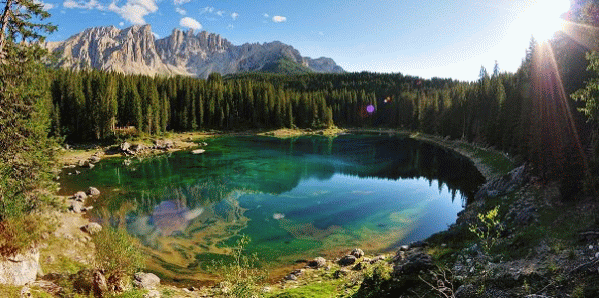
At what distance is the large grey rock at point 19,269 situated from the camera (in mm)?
15660

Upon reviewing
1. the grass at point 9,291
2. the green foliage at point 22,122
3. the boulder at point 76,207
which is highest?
the green foliage at point 22,122

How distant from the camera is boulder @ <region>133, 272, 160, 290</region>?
21109 mm

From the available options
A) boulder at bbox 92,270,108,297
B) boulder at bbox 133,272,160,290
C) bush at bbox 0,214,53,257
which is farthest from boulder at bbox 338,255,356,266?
bush at bbox 0,214,53,257

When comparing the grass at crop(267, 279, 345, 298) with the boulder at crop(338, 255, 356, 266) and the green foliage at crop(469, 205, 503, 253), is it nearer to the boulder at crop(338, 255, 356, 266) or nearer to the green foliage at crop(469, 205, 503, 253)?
the boulder at crop(338, 255, 356, 266)

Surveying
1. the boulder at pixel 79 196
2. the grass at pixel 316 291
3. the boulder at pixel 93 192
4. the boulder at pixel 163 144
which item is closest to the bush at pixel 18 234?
the grass at pixel 316 291

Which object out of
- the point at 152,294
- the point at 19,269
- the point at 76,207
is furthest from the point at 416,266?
the point at 76,207

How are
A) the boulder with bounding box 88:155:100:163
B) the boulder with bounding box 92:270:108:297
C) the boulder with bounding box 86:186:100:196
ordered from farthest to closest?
1. the boulder with bounding box 88:155:100:163
2. the boulder with bounding box 86:186:100:196
3. the boulder with bounding box 92:270:108:297

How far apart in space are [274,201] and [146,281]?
26500 mm

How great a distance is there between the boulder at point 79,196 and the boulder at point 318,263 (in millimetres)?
33280

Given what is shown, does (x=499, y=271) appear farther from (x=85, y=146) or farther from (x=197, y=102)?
(x=197, y=102)

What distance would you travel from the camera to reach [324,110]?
16412 centimetres

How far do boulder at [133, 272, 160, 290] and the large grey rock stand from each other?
5.47m

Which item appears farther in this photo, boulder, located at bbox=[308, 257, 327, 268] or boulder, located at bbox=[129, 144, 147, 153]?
boulder, located at bbox=[129, 144, 147, 153]

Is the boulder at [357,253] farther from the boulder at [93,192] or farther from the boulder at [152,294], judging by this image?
the boulder at [93,192]
